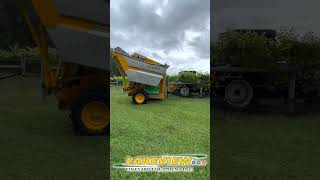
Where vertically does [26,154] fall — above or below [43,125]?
below

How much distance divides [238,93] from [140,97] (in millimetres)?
703

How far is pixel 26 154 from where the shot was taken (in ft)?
7.91

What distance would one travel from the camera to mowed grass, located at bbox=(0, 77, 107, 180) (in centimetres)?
227

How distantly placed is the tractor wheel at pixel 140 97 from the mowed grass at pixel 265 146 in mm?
541

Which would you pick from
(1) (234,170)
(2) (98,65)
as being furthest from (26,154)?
(1) (234,170)

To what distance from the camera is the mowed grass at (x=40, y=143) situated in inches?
89.5

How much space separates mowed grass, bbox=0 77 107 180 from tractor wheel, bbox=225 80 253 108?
93 cm

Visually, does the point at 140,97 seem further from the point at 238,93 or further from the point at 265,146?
the point at 265,146

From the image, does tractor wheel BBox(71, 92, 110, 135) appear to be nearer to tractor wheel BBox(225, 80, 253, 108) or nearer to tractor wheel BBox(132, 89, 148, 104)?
tractor wheel BBox(132, 89, 148, 104)

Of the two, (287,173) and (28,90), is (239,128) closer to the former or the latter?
(287,173)

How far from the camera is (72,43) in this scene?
2096mm

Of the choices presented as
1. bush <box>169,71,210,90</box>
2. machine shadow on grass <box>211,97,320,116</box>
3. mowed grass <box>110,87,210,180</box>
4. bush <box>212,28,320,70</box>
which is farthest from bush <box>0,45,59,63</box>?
machine shadow on grass <box>211,97,320,116</box>

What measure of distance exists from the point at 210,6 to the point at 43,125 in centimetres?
139

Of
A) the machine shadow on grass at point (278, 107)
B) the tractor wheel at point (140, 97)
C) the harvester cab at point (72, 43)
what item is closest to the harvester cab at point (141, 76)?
the tractor wheel at point (140, 97)
